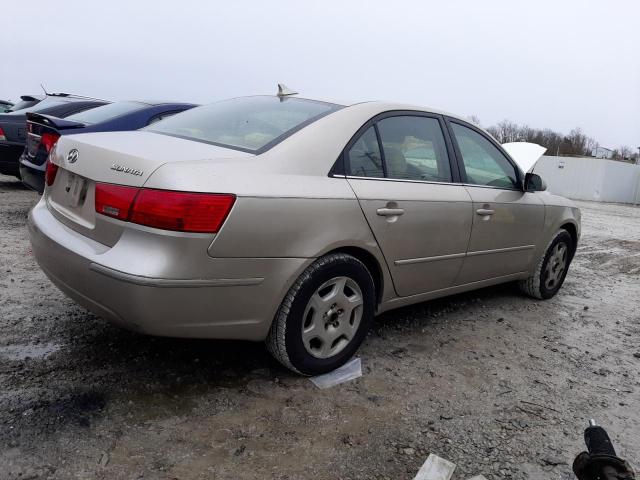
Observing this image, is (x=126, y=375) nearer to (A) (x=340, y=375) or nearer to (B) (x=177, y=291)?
(B) (x=177, y=291)

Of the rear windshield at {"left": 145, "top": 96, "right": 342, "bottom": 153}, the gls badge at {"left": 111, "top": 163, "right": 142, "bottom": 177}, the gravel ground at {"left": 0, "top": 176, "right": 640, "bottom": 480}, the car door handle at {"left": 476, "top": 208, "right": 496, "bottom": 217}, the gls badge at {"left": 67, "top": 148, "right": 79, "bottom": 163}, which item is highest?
the rear windshield at {"left": 145, "top": 96, "right": 342, "bottom": 153}

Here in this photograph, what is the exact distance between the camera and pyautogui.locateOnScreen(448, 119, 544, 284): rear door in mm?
3863

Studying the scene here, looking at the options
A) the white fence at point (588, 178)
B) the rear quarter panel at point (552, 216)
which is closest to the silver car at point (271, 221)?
the rear quarter panel at point (552, 216)

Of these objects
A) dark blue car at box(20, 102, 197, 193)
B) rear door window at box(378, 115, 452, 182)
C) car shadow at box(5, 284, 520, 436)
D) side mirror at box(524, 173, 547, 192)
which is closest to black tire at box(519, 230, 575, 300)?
side mirror at box(524, 173, 547, 192)

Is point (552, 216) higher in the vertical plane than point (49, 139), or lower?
lower

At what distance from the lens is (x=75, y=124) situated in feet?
17.9

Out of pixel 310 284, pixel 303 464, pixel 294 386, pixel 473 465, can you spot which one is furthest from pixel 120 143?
pixel 473 465

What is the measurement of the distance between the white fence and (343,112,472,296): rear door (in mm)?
26459

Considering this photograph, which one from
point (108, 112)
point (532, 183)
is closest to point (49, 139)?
point (108, 112)

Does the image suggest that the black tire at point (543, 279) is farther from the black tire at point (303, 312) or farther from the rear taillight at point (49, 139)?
the rear taillight at point (49, 139)

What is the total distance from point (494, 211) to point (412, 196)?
0.99m

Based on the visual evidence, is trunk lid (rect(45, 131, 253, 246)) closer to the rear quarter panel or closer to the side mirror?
the side mirror

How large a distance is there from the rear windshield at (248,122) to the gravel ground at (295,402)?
1.24 metres

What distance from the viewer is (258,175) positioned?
100 inches
